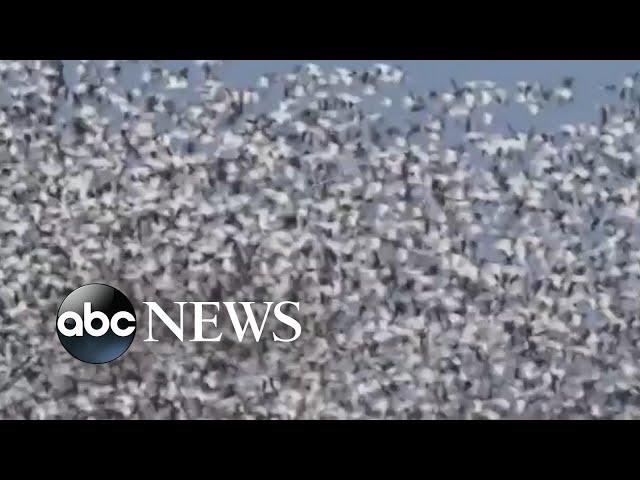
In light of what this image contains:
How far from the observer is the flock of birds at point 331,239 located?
374 cm

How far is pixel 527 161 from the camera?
3.79 metres

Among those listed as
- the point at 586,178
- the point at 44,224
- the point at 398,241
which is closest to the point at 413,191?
the point at 398,241

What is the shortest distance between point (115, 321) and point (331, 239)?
0.66 meters

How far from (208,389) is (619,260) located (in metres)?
1.24

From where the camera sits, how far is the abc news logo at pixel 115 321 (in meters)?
3.71

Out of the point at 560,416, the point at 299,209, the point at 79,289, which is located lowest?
the point at 560,416

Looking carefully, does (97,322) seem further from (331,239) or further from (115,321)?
(331,239)

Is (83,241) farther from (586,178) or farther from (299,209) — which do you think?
(586,178)

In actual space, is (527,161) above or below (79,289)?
above

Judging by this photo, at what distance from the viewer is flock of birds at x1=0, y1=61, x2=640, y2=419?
Answer: 374 cm

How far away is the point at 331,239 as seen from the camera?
3.75m

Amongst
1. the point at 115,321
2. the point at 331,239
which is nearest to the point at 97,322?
the point at 115,321

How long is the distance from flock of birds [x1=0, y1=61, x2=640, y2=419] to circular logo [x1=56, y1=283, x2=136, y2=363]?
0.03 m

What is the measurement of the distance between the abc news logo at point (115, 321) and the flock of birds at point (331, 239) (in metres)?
0.03
